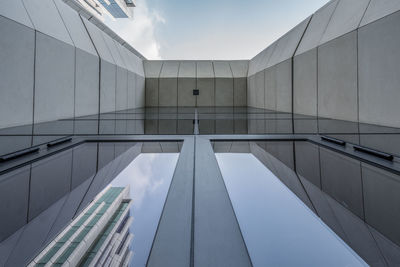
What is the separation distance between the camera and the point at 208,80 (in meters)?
17.8

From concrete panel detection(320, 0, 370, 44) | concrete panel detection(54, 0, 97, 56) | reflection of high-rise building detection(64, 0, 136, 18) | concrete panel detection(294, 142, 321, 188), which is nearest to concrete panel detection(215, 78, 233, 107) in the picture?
concrete panel detection(320, 0, 370, 44)

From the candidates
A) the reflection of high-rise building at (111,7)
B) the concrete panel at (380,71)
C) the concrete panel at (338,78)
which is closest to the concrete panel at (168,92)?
the concrete panel at (338,78)

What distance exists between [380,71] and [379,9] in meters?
1.47

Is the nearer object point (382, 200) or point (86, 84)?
point (382, 200)

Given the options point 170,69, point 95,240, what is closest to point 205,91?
point 170,69

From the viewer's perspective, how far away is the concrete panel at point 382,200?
57.1 inches

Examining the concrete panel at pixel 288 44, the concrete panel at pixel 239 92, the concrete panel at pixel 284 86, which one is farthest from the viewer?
the concrete panel at pixel 239 92

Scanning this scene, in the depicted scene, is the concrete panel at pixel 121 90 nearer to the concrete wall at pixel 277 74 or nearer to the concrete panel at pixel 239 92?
the concrete wall at pixel 277 74

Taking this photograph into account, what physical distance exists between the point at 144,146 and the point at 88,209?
2485mm

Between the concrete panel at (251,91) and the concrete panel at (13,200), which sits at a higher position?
the concrete panel at (251,91)

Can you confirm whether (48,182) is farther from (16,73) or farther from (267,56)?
(267,56)

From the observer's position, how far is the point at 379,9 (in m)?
5.08

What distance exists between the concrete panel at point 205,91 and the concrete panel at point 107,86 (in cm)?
826

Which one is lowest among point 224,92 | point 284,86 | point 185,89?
point 284,86
